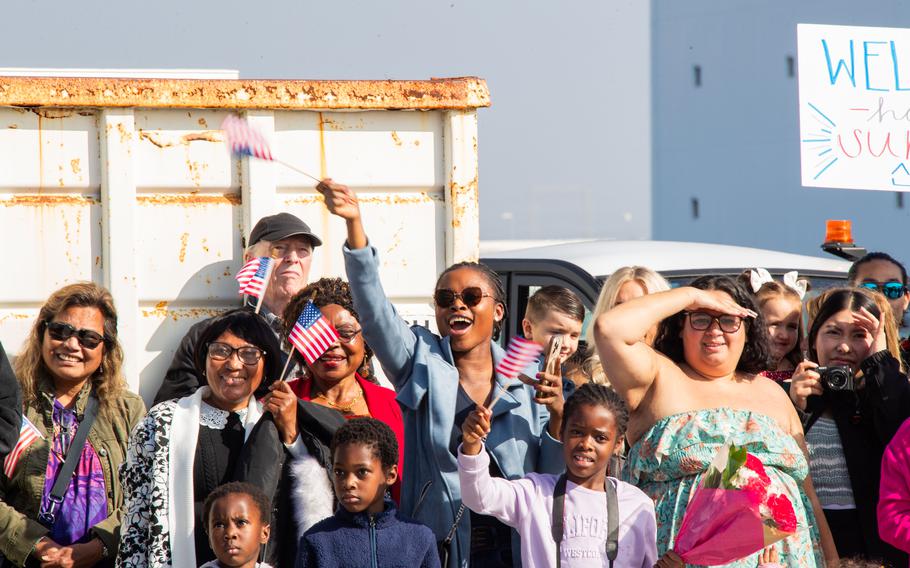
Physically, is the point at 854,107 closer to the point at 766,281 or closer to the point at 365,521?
the point at 766,281

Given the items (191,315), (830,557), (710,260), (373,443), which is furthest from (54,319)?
(710,260)

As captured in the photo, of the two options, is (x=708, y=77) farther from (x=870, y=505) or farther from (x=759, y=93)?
(x=870, y=505)

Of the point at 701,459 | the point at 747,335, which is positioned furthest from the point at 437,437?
the point at 747,335

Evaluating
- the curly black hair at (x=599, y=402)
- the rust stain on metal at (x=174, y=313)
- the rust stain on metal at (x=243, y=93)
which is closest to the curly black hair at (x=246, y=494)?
the curly black hair at (x=599, y=402)

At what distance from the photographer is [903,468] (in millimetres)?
4328

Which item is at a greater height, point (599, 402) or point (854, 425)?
point (599, 402)

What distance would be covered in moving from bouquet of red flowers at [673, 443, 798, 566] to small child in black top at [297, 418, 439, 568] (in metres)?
0.84

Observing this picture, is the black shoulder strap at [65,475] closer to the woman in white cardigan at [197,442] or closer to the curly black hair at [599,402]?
the woman in white cardigan at [197,442]

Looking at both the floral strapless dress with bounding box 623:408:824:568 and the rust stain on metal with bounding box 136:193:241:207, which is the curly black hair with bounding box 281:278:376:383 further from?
the floral strapless dress with bounding box 623:408:824:568

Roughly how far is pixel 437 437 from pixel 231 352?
30.6 inches

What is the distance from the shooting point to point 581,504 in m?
4.13

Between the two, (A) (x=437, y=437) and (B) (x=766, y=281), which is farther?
(B) (x=766, y=281)

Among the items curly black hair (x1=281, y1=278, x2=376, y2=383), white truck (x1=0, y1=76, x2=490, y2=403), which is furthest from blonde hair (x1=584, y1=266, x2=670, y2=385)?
curly black hair (x1=281, y1=278, x2=376, y2=383)

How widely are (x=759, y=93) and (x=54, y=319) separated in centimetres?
2486
